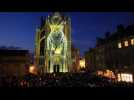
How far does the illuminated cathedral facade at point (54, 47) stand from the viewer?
6230 mm

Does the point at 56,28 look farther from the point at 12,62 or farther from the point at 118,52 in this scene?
the point at 118,52

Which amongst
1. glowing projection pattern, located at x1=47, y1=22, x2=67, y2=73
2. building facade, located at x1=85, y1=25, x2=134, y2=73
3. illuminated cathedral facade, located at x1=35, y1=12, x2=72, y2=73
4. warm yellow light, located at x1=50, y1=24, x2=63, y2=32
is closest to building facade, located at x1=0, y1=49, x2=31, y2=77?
illuminated cathedral facade, located at x1=35, y1=12, x2=72, y2=73

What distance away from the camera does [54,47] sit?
6285 millimetres

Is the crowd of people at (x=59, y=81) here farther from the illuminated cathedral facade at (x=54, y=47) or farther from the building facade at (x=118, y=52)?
the building facade at (x=118, y=52)

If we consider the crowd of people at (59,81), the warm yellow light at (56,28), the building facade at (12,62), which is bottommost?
the crowd of people at (59,81)

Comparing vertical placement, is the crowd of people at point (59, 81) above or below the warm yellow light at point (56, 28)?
below

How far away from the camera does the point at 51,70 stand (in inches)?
245

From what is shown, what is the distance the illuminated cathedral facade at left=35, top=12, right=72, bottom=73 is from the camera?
20.4 feet

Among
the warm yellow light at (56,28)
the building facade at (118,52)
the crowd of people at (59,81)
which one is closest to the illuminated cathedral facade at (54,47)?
the warm yellow light at (56,28)

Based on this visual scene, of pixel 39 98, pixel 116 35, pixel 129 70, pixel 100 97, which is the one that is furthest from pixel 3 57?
pixel 116 35

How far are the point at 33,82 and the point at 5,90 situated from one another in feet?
3.17

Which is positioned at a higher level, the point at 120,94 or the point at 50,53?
the point at 50,53

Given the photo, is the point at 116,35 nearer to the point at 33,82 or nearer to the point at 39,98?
the point at 33,82
